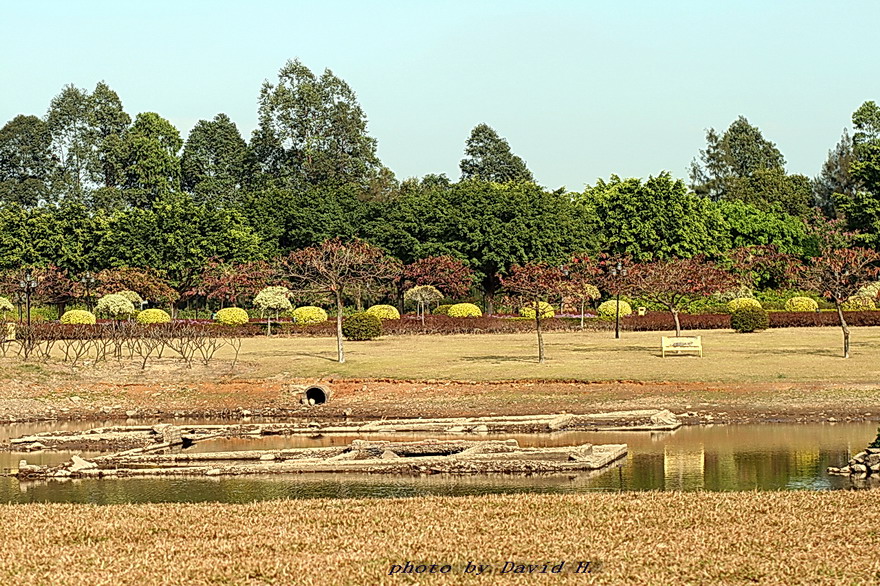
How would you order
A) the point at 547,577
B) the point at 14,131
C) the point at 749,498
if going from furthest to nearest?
the point at 14,131 < the point at 749,498 < the point at 547,577

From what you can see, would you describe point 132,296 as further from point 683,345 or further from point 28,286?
point 683,345

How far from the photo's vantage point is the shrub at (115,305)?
57.1 meters

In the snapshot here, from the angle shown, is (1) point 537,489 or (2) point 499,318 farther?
(2) point 499,318

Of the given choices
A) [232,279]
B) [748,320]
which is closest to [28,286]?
[232,279]

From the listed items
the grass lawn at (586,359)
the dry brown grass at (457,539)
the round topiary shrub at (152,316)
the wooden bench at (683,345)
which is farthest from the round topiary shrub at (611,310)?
the dry brown grass at (457,539)

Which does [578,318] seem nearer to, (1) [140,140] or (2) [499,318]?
(2) [499,318]

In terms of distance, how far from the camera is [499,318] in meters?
55.3

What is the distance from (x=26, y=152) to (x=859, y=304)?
65.9 metres

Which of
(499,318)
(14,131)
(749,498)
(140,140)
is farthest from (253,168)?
(749,498)

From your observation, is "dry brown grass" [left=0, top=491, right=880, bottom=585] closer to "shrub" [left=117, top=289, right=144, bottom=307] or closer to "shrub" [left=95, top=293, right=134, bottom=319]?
"shrub" [left=95, top=293, right=134, bottom=319]

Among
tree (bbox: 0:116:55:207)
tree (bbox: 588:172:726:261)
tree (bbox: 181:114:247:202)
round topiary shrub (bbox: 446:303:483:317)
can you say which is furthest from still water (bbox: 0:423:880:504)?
tree (bbox: 0:116:55:207)

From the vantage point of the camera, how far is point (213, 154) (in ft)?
302

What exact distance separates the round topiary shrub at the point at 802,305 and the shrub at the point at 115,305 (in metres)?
33.5

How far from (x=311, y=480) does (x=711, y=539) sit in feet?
26.9
